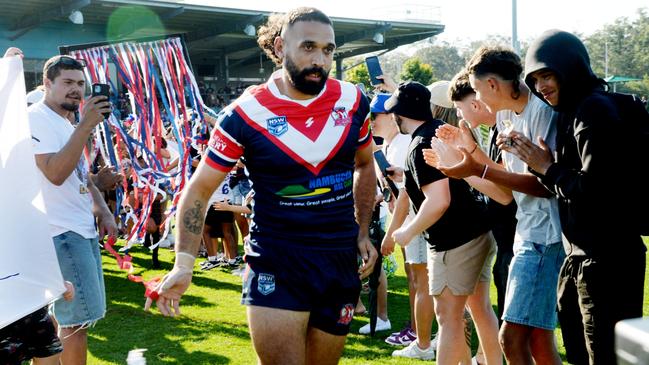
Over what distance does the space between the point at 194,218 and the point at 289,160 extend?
0.55 metres

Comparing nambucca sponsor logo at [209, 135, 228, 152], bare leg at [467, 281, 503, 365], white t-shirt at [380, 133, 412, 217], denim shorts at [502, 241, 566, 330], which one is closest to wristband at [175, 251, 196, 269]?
nambucca sponsor logo at [209, 135, 228, 152]

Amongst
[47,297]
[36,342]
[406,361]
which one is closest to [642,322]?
[47,297]

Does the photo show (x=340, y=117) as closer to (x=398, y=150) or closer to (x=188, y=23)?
(x=398, y=150)

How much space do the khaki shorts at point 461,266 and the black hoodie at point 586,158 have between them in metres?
1.11

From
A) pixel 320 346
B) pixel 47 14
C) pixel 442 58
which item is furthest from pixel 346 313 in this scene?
pixel 442 58

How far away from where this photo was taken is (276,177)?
3.62 meters

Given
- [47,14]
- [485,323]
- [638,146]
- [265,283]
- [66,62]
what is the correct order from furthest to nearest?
1. [47,14]
2. [66,62]
3. [485,323]
4. [265,283]
5. [638,146]

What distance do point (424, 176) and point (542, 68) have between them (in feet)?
4.01

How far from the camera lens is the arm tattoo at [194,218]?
140 inches

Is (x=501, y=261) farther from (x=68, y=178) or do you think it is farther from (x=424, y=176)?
(x=68, y=178)

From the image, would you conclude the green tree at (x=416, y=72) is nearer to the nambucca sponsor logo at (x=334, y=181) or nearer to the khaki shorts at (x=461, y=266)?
the khaki shorts at (x=461, y=266)

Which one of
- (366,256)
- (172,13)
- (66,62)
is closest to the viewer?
(366,256)

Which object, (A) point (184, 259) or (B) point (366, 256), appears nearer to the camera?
(A) point (184, 259)

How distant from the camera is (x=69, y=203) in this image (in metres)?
4.71
